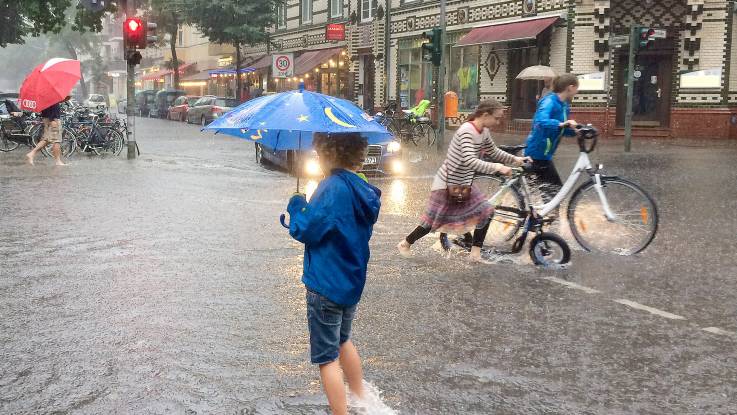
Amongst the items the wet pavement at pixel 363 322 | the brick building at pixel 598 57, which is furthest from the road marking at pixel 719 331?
the brick building at pixel 598 57

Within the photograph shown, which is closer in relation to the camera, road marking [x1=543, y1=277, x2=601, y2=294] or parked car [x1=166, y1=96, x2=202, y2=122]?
road marking [x1=543, y1=277, x2=601, y2=294]

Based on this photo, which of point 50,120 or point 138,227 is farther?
point 50,120

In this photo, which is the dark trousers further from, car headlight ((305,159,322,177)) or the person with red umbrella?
the person with red umbrella

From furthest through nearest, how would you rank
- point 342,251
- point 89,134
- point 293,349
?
point 89,134 < point 293,349 < point 342,251

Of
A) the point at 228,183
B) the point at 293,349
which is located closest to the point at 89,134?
the point at 228,183

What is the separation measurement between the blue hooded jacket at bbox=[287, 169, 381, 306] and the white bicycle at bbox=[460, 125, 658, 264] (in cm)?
409

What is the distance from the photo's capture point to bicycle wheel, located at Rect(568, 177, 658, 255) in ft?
24.8

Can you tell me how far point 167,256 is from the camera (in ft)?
25.5

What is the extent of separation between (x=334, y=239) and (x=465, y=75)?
92.6 feet

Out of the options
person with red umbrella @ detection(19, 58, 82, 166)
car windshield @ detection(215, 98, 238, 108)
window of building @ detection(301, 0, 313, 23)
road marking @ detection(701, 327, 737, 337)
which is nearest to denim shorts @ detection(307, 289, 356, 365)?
road marking @ detection(701, 327, 737, 337)

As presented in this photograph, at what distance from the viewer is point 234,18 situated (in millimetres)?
43500

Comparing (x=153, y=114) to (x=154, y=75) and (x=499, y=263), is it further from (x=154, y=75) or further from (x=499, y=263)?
(x=499, y=263)

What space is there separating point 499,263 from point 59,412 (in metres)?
4.52

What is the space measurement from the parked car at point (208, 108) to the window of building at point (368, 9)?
281 inches
